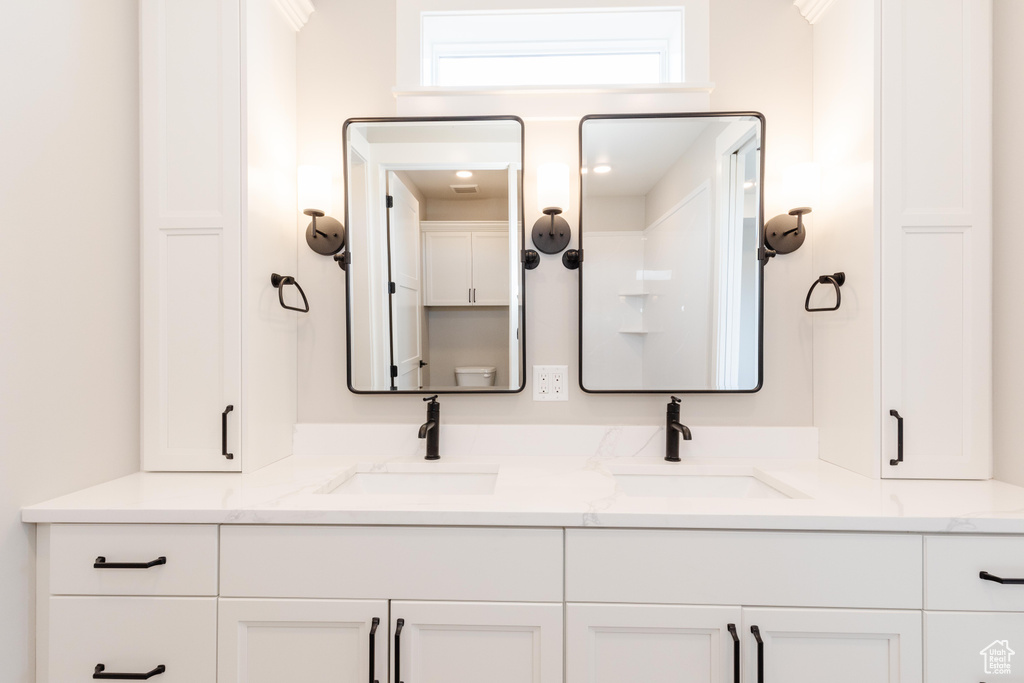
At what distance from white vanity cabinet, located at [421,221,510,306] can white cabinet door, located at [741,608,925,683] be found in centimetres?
111

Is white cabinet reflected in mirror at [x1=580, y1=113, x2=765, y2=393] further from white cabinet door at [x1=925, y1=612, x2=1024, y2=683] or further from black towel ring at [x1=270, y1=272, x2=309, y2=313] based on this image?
black towel ring at [x1=270, y1=272, x2=309, y2=313]

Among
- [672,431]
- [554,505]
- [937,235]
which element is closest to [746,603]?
[554,505]

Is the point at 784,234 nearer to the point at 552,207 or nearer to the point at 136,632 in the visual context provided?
the point at 552,207

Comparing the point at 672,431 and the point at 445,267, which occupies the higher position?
the point at 445,267

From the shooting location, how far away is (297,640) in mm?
1147

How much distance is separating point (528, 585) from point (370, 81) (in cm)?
162

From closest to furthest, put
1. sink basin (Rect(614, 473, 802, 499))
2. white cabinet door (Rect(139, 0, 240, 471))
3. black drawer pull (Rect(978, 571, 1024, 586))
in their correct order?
1. black drawer pull (Rect(978, 571, 1024, 586))
2. white cabinet door (Rect(139, 0, 240, 471))
3. sink basin (Rect(614, 473, 802, 499))

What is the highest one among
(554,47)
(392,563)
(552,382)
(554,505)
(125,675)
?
(554,47)

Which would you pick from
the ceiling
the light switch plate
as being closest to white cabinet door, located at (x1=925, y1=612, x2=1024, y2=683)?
the light switch plate

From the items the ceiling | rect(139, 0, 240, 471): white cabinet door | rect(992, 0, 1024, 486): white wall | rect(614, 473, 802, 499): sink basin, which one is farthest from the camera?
the ceiling

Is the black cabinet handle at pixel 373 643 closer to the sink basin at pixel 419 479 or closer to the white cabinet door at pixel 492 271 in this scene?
the sink basin at pixel 419 479

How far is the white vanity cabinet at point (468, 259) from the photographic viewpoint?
5.47ft

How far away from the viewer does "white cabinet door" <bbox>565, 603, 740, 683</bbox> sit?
3.61 feet

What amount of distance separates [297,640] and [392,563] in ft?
0.92
